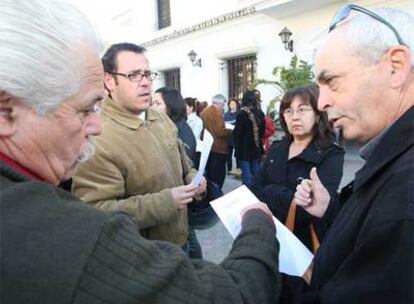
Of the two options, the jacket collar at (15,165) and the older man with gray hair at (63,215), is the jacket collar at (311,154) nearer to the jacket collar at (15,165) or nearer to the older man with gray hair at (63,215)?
the older man with gray hair at (63,215)

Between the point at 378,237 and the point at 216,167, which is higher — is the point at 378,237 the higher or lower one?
the higher one

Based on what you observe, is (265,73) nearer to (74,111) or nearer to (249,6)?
(249,6)

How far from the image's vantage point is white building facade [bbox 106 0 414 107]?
10.1 meters

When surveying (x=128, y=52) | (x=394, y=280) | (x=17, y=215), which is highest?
(x=128, y=52)

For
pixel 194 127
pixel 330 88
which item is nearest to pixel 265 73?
pixel 194 127

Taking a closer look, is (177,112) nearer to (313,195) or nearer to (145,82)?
(145,82)

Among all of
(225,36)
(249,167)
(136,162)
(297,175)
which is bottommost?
(249,167)

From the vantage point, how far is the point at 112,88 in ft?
6.95

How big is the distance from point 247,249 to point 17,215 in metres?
0.54

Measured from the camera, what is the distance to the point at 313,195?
76.0 inches

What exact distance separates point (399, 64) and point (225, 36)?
11.8 metres

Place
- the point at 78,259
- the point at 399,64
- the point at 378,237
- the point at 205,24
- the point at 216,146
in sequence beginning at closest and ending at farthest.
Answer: the point at 78,259
the point at 378,237
the point at 399,64
the point at 216,146
the point at 205,24

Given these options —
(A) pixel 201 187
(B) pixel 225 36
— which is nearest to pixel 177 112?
(A) pixel 201 187

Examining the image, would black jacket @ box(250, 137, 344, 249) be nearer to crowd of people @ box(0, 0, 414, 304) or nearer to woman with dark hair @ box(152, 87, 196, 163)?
crowd of people @ box(0, 0, 414, 304)
